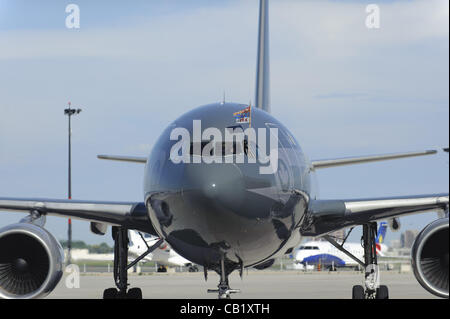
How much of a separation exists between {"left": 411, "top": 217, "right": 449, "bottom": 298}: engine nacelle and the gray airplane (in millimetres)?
16

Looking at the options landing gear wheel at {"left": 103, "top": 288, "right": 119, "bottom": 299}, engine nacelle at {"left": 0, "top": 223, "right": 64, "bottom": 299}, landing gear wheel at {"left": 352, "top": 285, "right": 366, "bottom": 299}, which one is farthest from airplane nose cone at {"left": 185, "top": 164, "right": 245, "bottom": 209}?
landing gear wheel at {"left": 352, "top": 285, "right": 366, "bottom": 299}

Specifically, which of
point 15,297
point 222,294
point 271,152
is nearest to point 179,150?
point 271,152

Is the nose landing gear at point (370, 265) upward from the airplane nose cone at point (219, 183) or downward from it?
downward

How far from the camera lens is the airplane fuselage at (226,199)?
11.6 m

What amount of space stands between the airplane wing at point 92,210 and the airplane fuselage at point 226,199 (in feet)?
7.21

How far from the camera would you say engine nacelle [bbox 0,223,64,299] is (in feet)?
44.8

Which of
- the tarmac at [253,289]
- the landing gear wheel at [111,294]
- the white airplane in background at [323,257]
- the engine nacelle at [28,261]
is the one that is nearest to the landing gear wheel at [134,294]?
the landing gear wheel at [111,294]

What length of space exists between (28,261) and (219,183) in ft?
14.5

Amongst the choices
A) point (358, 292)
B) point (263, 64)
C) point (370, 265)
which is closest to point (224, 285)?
point (370, 265)

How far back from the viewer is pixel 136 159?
60.2 feet

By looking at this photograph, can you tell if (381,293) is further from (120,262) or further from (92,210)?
(92,210)

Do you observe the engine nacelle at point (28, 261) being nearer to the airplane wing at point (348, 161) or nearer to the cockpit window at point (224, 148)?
the cockpit window at point (224, 148)

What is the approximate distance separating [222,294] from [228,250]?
4.70 feet
